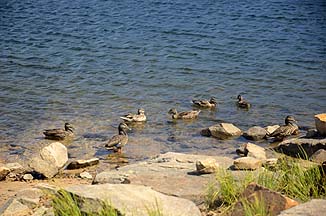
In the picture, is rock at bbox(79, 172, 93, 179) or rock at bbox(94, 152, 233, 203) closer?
rock at bbox(94, 152, 233, 203)

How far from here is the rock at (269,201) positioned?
564 centimetres

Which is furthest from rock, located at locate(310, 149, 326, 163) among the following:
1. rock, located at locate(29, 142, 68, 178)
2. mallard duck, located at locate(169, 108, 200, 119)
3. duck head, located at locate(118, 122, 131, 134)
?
mallard duck, located at locate(169, 108, 200, 119)

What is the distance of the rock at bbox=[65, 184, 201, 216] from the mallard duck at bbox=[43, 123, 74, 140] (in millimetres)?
5919

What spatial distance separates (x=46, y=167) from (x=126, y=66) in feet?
28.6

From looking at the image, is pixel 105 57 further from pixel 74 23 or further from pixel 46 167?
pixel 46 167

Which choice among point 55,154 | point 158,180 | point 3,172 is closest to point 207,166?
point 158,180

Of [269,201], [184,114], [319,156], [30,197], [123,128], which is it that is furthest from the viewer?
[184,114]

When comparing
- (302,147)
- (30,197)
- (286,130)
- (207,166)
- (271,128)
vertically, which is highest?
(207,166)

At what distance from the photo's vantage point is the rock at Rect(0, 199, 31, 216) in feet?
24.2

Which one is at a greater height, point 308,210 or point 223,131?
point 308,210

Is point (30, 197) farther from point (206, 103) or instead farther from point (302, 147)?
point (206, 103)

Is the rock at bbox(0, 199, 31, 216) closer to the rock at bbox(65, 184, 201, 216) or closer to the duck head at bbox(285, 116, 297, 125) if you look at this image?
the rock at bbox(65, 184, 201, 216)

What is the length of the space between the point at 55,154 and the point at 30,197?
2633 millimetres

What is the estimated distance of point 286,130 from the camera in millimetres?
12133
